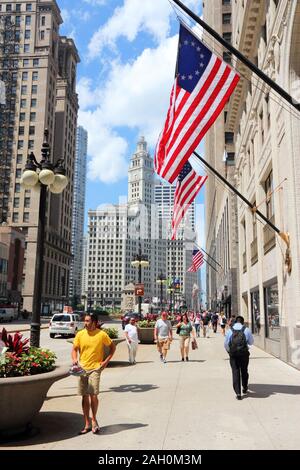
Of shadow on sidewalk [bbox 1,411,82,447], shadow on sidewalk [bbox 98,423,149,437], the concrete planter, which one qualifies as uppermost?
the concrete planter

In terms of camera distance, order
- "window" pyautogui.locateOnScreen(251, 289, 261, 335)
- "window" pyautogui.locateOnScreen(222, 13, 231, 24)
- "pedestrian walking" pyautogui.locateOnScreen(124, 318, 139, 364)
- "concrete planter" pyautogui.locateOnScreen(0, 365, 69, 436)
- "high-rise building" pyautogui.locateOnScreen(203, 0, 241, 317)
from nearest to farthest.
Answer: "concrete planter" pyautogui.locateOnScreen(0, 365, 69, 436), "pedestrian walking" pyautogui.locateOnScreen(124, 318, 139, 364), "window" pyautogui.locateOnScreen(251, 289, 261, 335), "high-rise building" pyautogui.locateOnScreen(203, 0, 241, 317), "window" pyautogui.locateOnScreen(222, 13, 231, 24)

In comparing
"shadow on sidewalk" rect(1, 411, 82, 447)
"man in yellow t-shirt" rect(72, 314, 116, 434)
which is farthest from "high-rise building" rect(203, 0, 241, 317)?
"shadow on sidewalk" rect(1, 411, 82, 447)

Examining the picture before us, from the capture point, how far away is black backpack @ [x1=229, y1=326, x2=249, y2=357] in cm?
970

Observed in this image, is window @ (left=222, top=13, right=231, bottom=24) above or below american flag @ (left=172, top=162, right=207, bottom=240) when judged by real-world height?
above

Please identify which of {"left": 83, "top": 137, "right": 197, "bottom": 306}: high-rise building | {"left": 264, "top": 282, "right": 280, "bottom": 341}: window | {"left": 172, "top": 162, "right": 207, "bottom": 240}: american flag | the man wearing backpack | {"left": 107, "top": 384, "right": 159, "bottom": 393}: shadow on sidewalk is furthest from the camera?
{"left": 83, "top": 137, "right": 197, "bottom": 306}: high-rise building

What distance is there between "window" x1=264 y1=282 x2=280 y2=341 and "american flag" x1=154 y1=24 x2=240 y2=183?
31.9ft

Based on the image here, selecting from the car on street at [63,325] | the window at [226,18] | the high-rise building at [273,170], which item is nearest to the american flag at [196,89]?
the high-rise building at [273,170]

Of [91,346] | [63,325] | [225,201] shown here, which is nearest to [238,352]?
[91,346]

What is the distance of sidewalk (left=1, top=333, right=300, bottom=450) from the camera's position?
6.28m

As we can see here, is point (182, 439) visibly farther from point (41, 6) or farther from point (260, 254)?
point (41, 6)

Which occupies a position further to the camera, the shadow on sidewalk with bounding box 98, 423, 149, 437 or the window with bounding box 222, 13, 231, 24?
the window with bounding box 222, 13, 231, 24

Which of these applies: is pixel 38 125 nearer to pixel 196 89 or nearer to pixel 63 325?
pixel 63 325

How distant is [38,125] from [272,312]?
9822 cm

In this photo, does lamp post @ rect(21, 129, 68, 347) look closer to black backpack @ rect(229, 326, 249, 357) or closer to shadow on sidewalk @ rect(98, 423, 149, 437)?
shadow on sidewalk @ rect(98, 423, 149, 437)
